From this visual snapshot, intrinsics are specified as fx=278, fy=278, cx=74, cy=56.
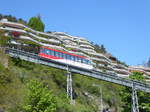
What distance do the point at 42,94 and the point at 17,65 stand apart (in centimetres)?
1651

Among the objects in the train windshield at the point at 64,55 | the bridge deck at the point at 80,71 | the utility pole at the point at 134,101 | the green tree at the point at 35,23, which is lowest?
the utility pole at the point at 134,101

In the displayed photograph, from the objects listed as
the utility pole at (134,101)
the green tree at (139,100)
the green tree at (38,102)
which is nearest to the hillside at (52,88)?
the green tree at (38,102)

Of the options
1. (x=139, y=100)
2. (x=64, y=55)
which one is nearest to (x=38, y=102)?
(x=64, y=55)

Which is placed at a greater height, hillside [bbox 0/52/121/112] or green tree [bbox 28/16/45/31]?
green tree [bbox 28/16/45/31]

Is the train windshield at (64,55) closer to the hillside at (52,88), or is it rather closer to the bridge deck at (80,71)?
the bridge deck at (80,71)

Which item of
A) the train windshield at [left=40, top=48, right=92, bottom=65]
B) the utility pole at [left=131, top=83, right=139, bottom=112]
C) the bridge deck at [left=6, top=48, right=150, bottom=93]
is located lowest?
the utility pole at [left=131, top=83, right=139, bottom=112]

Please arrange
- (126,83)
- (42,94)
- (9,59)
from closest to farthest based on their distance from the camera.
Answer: (42,94) → (9,59) → (126,83)

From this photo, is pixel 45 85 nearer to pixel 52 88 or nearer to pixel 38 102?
pixel 52 88

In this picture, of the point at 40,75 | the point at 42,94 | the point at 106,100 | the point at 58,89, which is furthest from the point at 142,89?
the point at 42,94

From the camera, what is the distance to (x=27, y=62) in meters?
48.2

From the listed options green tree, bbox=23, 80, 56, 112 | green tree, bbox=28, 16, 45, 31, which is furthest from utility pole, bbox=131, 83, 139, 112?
green tree, bbox=28, 16, 45, 31

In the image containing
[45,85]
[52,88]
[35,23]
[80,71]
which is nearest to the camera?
[45,85]

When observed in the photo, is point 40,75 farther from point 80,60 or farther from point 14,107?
point 14,107

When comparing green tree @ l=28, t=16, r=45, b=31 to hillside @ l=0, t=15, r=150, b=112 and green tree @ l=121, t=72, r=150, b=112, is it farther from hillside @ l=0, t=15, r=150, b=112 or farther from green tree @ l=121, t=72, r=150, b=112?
green tree @ l=121, t=72, r=150, b=112
